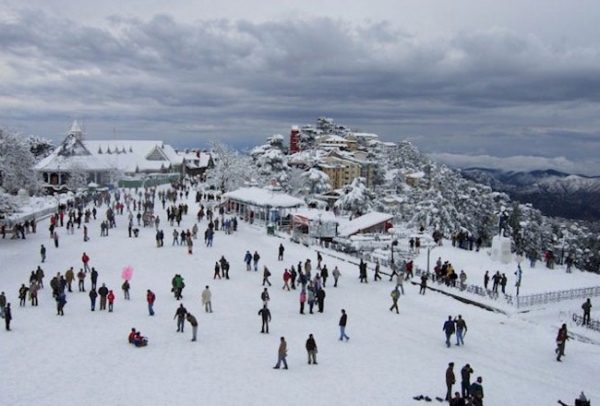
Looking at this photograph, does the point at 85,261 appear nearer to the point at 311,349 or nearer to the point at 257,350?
the point at 257,350

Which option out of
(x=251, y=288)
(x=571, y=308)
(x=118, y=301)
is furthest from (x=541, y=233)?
(x=118, y=301)

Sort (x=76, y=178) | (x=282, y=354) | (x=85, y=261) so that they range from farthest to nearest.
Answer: (x=76, y=178) → (x=85, y=261) → (x=282, y=354)

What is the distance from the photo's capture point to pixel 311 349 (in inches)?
667

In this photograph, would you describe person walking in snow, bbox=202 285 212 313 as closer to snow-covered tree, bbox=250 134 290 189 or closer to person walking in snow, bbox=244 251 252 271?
person walking in snow, bbox=244 251 252 271

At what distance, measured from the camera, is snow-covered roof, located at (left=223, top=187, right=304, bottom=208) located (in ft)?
135

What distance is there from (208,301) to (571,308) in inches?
605

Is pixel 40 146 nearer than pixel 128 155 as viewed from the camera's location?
No

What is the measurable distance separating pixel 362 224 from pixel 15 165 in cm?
2500

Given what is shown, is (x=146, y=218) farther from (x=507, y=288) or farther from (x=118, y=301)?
(x=507, y=288)

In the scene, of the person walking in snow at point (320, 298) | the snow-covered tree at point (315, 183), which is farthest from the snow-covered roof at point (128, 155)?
the person walking in snow at point (320, 298)

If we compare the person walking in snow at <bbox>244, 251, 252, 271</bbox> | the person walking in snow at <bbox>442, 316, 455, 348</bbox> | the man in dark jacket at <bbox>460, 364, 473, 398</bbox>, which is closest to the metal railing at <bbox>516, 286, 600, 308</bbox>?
the person walking in snow at <bbox>442, 316, 455, 348</bbox>

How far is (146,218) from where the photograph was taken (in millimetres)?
37781

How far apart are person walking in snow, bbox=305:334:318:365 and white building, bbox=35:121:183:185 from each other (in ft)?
188

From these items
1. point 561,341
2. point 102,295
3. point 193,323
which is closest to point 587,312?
point 561,341
